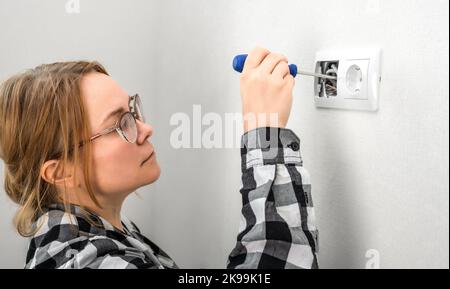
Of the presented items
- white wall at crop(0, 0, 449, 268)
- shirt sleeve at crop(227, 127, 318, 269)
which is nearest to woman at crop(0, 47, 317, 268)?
shirt sleeve at crop(227, 127, 318, 269)

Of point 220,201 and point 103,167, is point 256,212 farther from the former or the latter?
point 220,201

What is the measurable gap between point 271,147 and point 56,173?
342 millimetres

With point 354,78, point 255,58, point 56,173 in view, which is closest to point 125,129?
point 56,173

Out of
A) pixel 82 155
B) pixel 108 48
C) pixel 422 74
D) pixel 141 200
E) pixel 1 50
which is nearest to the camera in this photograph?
pixel 422 74

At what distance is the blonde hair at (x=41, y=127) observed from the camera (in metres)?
0.72

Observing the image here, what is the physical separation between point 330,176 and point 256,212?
181 mm

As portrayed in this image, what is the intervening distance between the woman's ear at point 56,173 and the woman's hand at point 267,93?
290 mm

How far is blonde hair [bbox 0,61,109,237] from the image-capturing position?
0.72 metres

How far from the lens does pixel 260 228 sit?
25.2 inches

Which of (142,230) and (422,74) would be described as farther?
(142,230)

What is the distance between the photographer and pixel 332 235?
77 centimetres

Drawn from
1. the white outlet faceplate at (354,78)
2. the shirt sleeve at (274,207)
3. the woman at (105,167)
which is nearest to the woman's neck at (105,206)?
the woman at (105,167)

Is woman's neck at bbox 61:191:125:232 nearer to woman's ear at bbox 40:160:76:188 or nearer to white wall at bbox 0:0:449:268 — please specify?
woman's ear at bbox 40:160:76:188

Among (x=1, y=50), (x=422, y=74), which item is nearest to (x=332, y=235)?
(x=422, y=74)
